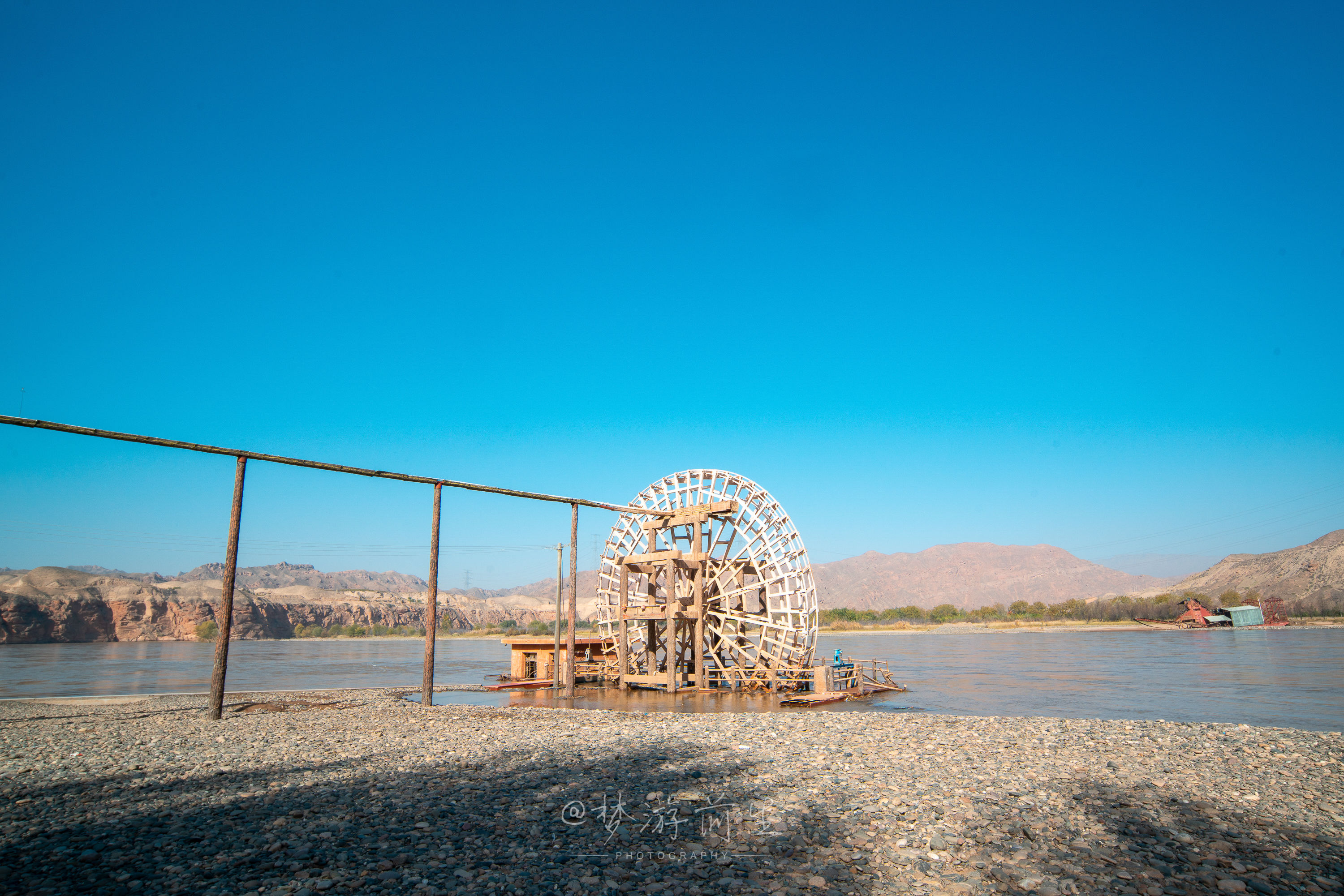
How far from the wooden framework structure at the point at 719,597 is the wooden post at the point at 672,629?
0.09ft

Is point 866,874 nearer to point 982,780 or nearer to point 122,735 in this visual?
point 982,780

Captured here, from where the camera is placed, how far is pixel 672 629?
21.8m

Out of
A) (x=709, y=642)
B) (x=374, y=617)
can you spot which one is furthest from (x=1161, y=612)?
(x=374, y=617)

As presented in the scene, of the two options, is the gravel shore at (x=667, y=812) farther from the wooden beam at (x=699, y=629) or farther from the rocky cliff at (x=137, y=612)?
the rocky cliff at (x=137, y=612)

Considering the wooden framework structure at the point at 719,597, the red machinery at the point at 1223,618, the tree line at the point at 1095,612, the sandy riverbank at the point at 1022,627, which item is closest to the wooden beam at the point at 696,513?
the wooden framework structure at the point at 719,597

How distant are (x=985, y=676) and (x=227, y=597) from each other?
29.2 meters

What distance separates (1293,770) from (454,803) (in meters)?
11.0

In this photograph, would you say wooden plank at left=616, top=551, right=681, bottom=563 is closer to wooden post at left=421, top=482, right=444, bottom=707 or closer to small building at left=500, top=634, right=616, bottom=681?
small building at left=500, top=634, right=616, bottom=681

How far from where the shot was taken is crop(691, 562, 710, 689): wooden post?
868 inches

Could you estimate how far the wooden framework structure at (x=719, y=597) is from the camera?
73.6 ft

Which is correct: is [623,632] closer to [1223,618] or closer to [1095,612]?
[1223,618]

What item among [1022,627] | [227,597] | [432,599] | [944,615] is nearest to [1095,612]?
[1022,627]

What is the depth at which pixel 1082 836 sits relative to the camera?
657cm

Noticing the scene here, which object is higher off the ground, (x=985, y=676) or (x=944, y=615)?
(x=985, y=676)
